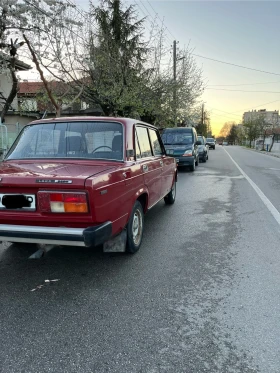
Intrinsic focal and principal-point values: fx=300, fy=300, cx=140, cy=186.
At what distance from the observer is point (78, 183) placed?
113 inches

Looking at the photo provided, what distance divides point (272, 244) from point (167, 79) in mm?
15342

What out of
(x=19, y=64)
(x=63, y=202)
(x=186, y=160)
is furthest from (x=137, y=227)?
(x=19, y=64)

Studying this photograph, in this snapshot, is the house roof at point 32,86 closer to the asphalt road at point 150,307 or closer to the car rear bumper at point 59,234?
the asphalt road at point 150,307

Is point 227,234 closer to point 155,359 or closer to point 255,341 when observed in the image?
point 255,341

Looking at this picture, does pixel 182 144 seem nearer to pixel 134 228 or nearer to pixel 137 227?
pixel 137 227

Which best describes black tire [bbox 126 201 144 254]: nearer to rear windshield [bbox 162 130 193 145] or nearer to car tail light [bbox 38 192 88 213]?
car tail light [bbox 38 192 88 213]

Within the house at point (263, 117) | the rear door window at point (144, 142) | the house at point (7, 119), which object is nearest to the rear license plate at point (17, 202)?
the rear door window at point (144, 142)

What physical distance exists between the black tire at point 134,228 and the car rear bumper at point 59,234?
73 cm

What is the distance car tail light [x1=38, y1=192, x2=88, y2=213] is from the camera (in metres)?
2.91

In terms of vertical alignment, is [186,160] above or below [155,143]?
below

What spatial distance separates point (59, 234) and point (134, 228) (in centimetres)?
138

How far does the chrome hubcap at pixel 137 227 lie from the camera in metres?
4.10

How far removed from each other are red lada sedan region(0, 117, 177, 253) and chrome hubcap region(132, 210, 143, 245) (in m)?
0.01

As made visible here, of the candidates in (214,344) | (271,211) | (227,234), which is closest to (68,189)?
(214,344)
